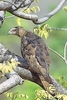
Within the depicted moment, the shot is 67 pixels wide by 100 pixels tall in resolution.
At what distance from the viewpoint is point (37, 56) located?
17.2 ft

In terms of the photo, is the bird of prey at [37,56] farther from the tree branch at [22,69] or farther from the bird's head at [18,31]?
the bird's head at [18,31]

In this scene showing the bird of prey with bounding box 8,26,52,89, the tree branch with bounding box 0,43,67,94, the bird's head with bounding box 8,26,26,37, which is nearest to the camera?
the tree branch with bounding box 0,43,67,94

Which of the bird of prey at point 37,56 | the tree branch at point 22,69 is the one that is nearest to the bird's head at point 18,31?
the bird of prey at point 37,56

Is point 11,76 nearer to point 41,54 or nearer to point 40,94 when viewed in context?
point 40,94

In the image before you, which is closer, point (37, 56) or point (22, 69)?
point (22, 69)

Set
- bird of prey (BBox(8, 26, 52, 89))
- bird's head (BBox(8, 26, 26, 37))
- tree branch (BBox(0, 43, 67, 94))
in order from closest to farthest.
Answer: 1. tree branch (BBox(0, 43, 67, 94))
2. bird of prey (BBox(8, 26, 52, 89))
3. bird's head (BBox(8, 26, 26, 37))

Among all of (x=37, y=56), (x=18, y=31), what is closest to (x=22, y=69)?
(x=37, y=56)

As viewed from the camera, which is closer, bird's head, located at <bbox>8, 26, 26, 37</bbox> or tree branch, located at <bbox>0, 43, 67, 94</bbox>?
tree branch, located at <bbox>0, 43, 67, 94</bbox>

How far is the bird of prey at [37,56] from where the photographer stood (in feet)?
16.4

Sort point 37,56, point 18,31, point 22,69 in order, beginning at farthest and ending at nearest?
point 18,31 < point 37,56 < point 22,69

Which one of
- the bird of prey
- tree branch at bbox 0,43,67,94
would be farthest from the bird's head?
tree branch at bbox 0,43,67,94

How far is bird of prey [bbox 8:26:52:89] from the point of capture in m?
5.00

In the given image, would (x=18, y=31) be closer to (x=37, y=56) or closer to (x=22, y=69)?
(x=37, y=56)

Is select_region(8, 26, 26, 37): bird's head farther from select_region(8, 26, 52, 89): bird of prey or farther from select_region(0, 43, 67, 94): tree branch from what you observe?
select_region(0, 43, 67, 94): tree branch
